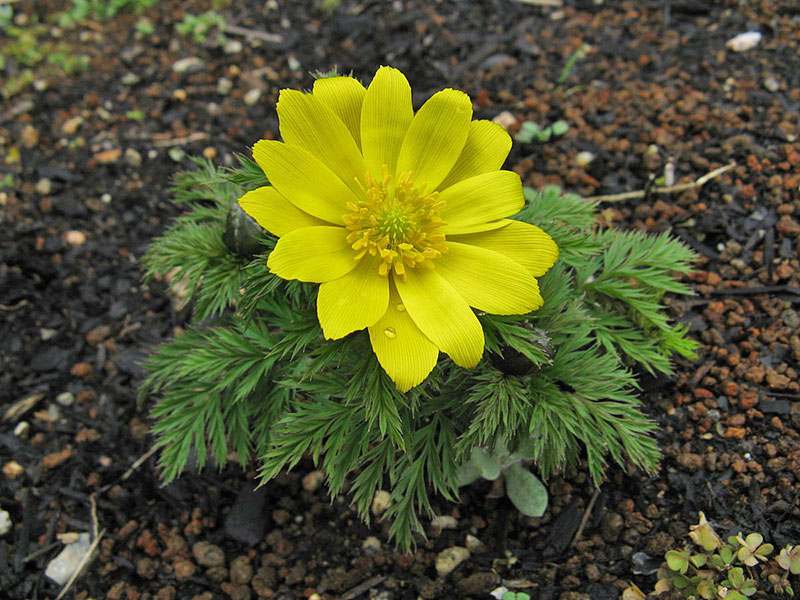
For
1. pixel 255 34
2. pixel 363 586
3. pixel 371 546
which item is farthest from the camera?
pixel 255 34

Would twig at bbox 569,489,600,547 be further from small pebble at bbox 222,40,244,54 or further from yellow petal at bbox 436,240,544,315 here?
small pebble at bbox 222,40,244,54

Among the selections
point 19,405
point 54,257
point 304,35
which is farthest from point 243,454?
point 304,35


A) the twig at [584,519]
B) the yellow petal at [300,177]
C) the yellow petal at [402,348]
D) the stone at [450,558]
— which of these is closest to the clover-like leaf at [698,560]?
the twig at [584,519]

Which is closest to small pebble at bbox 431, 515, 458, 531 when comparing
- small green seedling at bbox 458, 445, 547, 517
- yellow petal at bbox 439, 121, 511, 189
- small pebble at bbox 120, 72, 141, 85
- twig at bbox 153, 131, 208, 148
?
small green seedling at bbox 458, 445, 547, 517

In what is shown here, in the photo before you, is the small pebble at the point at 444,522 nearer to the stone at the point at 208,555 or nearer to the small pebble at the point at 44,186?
the stone at the point at 208,555

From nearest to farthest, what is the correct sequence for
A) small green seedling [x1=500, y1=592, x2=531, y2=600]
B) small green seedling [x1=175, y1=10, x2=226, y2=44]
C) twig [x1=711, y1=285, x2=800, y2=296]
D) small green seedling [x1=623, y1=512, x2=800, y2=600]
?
small green seedling [x1=623, y1=512, x2=800, y2=600]
small green seedling [x1=500, y1=592, x2=531, y2=600]
twig [x1=711, y1=285, x2=800, y2=296]
small green seedling [x1=175, y1=10, x2=226, y2=44]

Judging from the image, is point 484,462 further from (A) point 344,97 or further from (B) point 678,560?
(A) point 344,97

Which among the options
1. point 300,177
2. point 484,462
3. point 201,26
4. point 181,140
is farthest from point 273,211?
point 201,26
